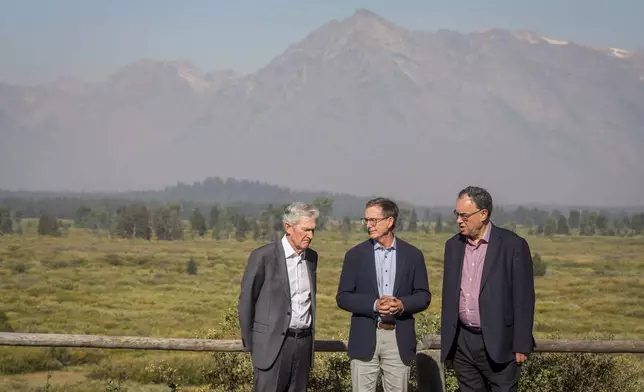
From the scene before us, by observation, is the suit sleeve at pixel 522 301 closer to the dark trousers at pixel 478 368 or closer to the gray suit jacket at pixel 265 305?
the dark trousers at pixel 478 368

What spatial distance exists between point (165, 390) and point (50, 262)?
196 ft

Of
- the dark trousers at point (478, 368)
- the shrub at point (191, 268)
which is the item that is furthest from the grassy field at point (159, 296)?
the dark trousers at point (478, 368)

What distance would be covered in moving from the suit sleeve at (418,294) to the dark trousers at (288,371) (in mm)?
760

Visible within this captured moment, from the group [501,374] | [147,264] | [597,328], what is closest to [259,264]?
[501,374]

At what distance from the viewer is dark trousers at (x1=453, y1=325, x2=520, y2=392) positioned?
540 centimetres

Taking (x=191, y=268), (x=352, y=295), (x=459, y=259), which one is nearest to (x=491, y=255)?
(x=459, y=259)

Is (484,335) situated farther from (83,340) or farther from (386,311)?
(83,340)

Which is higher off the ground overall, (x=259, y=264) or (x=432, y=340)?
(x=259, y=264)

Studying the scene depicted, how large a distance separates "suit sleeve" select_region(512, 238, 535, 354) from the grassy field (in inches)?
516

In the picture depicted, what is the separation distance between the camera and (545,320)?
44312 mm

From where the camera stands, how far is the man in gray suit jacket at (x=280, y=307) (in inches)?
211

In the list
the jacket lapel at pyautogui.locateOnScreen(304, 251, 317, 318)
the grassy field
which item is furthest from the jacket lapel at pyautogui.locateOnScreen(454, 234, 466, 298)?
the grassy field

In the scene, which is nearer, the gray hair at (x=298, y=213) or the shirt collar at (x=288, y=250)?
the gray hair at (x=298, y=213)

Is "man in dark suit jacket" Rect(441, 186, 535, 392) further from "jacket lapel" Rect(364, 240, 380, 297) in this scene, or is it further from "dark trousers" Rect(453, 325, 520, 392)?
"jacket lapel" Rect(364, 240, 380, 297)
